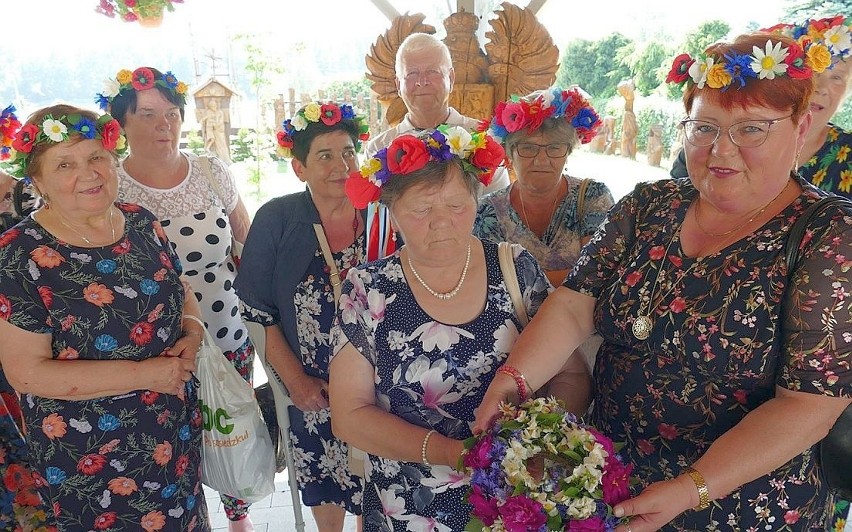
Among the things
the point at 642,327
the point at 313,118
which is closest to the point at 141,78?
the point at 313,118

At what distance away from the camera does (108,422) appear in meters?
1.98

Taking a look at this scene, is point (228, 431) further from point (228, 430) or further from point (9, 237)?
point (9, 237)

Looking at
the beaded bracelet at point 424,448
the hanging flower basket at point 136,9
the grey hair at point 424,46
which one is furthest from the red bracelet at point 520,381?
the hanging flower basket at point 136,9

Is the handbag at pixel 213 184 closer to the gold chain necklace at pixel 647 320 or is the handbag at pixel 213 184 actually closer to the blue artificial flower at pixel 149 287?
the blue artificial flower at pixel 149 287

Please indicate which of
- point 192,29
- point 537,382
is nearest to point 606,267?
point 537,382

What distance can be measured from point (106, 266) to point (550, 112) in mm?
1689

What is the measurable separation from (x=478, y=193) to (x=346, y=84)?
3888mm

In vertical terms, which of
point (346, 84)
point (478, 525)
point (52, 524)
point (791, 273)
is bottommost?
point (52, 524)

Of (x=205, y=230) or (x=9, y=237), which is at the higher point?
(x=9, y=237)

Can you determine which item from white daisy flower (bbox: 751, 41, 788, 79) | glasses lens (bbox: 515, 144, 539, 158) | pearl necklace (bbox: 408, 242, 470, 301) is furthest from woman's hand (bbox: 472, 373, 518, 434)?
glasses lens (bbox: 515, 144, 539, 158)

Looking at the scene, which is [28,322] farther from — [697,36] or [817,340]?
[697,36]

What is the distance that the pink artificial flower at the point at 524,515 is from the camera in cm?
122

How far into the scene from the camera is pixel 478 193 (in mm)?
1695

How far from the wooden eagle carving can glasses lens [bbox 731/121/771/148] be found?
2397 millimetres
